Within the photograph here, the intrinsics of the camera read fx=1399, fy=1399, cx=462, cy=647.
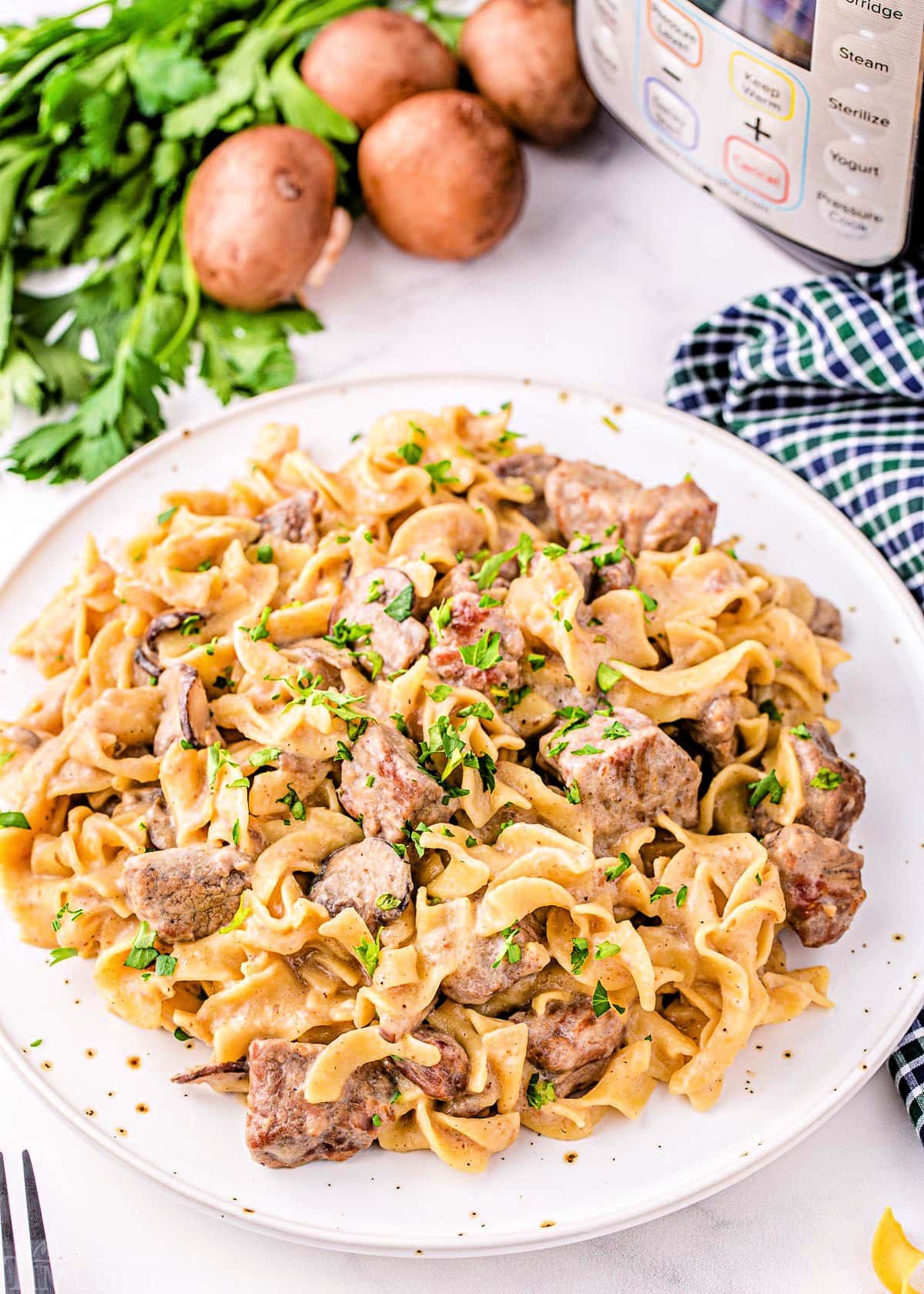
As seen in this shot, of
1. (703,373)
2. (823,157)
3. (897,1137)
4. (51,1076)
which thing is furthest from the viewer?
(703,373)

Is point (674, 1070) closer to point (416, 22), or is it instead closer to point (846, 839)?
point (846, 839)

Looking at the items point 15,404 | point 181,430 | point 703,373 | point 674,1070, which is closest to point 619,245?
point 703,373

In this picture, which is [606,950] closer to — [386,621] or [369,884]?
[369,884]

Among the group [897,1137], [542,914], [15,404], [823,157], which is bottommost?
[897,1137]

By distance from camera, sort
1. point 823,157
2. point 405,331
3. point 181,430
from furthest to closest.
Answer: point 405,331, point 181,430, point 823,157

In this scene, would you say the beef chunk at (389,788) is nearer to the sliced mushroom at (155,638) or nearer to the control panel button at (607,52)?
the sliced mushroom at (155,638)

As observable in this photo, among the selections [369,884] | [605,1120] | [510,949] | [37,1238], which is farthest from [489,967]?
[37,1238]

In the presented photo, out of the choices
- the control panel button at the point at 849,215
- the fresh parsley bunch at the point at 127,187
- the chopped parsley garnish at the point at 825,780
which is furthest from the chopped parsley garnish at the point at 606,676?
the fresh parsley bunch at the point at 127,187

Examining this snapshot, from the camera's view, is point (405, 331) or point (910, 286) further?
point (405, 331)
